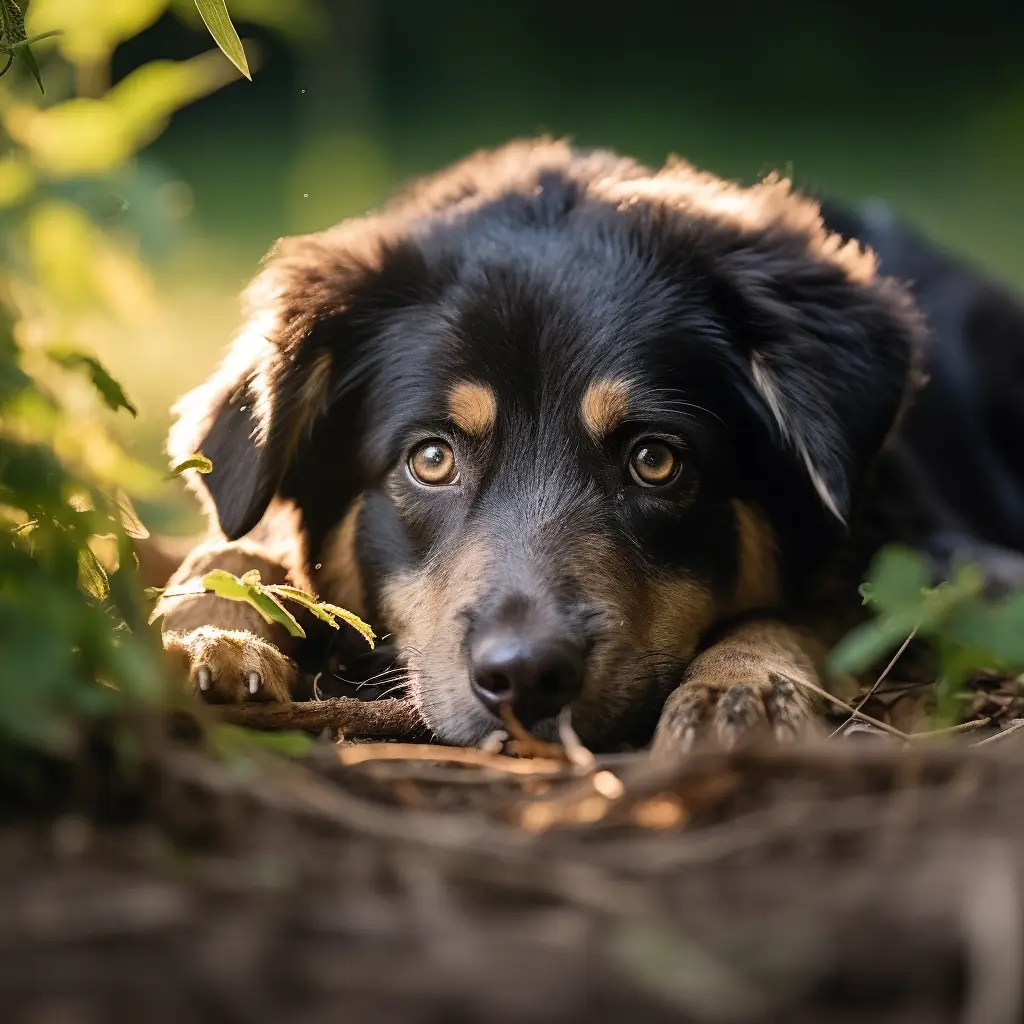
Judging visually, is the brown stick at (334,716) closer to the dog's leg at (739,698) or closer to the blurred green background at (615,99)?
the dog's leg at (739,698)

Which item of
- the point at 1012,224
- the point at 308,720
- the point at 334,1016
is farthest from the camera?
the point at 1012,224

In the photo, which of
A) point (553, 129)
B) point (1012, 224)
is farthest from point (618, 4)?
point (1012, 224)

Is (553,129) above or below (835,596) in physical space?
above

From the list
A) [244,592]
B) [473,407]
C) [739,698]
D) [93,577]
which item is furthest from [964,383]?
[93,577]

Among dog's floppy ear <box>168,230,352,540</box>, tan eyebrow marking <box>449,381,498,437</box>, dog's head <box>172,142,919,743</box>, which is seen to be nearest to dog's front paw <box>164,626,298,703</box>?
dog's head <box>172,142,919,743</box>

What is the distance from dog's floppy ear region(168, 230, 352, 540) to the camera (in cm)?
362

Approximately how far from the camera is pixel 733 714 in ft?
9.18

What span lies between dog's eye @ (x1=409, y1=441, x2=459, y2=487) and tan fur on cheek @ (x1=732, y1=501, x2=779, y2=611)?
2.47ft

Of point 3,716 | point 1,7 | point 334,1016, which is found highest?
point 1,7

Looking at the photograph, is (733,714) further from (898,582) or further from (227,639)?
(227,639)

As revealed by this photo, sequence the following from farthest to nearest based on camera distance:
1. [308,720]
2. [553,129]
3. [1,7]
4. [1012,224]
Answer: [553,129] → [1012,224] → [308,720] → [1,7]

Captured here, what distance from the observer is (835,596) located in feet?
13.1

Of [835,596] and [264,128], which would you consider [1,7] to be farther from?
[264,128]

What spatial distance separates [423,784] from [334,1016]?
0.82m
